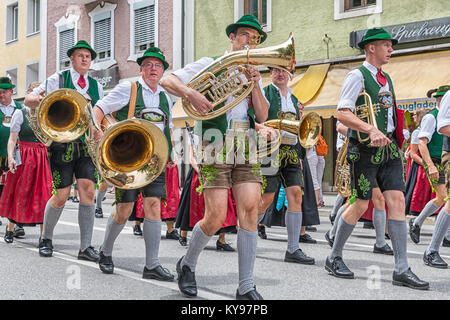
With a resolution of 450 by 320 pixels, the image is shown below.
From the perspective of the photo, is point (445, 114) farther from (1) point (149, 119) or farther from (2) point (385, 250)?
(1) point (149, 119)

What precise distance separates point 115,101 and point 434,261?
129 inches

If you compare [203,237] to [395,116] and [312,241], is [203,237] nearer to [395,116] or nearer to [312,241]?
[395,116]

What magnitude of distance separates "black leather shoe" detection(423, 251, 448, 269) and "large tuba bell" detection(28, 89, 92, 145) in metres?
3.48

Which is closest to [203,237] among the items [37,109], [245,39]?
[245,39]

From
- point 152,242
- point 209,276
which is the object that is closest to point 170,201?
point 209,276

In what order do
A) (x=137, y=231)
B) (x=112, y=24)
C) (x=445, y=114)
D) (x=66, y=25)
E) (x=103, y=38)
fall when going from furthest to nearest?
(x=66, y=25) → (x=103, y=38) → (x=112, y=24) → (x=137, y=231) → (x=445, y=114)

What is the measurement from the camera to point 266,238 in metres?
8.10

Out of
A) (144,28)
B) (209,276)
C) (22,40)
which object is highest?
(22,40)

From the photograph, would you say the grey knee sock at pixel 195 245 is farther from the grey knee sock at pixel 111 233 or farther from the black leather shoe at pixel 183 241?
the black leather shoe at pixel 183 241

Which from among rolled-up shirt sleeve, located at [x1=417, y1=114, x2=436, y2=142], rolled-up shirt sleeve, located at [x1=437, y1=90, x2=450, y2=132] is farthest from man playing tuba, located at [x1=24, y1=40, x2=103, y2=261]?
rolled-up shirt sleeve, located at [x1=417, y1=114, x2=436, y2=142]

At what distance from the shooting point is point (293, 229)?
20.0 feet

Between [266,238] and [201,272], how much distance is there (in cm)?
288

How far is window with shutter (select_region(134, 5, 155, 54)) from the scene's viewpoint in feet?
68.4

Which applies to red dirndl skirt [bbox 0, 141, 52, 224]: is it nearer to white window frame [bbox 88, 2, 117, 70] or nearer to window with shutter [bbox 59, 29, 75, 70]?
white window frame [bbox 88, 2, 117, 70]
